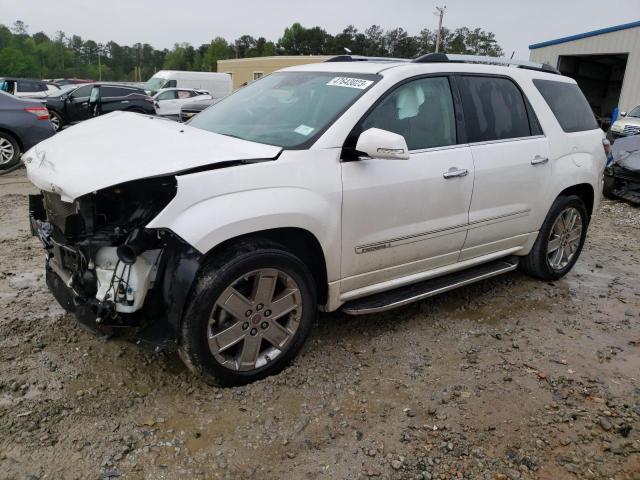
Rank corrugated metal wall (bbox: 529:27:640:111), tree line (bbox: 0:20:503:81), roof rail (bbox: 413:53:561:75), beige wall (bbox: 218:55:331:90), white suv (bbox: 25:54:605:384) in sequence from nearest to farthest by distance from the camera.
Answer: white suv (bbox: 25:54:605:384), roof rail (bbox: 413:53:561:75), corrugated metal wall (bbox: 529:27:640:111), beige wall (bbox: 218:55:331:90), tree line (bbox: 0:20:503:81)

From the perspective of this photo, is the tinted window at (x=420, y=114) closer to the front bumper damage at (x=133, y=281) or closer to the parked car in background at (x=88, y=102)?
the front bumper damage at (x=133, y=281)

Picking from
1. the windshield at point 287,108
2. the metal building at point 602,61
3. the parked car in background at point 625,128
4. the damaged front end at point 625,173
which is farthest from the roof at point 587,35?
the windshield at point 287,108

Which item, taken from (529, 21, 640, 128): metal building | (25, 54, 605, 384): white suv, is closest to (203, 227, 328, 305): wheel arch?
(25, 54, 605, 384): white suv

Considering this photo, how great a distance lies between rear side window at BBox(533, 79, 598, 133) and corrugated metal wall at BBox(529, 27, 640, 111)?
57.9 ft

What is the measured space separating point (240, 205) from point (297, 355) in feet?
3.59

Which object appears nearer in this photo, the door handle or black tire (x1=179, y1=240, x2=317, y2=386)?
black tire (x1=179, y1=240, x2=317, y2=386)

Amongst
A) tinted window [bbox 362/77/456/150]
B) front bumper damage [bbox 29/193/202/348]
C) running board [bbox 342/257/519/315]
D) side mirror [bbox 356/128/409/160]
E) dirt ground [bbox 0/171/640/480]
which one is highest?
tinted window [bbox 362/77/456/150]

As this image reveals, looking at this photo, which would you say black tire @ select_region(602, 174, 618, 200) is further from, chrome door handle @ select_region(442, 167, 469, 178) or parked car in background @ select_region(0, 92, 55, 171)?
parked car in background @ select_region(0, 92, 55, 171)

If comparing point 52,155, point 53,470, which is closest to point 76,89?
point 52,155

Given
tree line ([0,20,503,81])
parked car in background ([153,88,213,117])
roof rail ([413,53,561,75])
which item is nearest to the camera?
roof rail ([413,53,561,75])

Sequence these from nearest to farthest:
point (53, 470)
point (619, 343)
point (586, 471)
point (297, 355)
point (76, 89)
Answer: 1. point (53, 470)
2. point (586, 471)
3. point (297, 355)
4. point (619, 343)
5. point (76, 89)

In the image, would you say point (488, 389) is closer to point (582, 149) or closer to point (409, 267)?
point (409, 267)

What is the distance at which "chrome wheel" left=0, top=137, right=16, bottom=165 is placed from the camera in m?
8.61

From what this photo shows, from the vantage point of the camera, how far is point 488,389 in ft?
10.3
